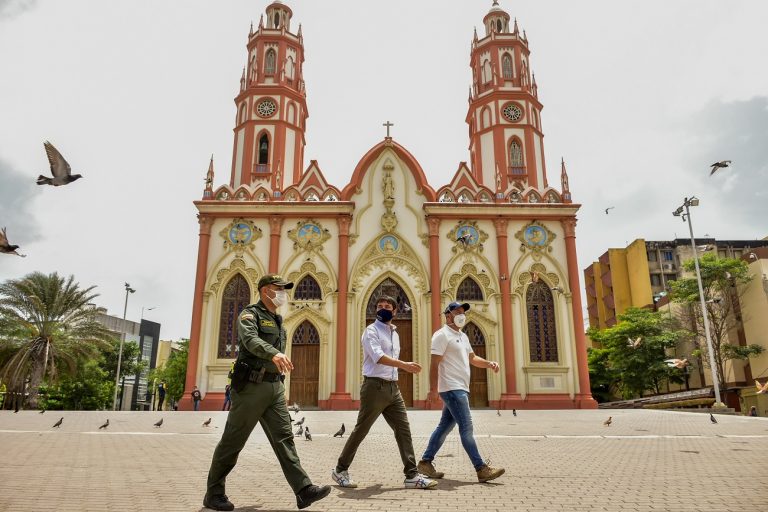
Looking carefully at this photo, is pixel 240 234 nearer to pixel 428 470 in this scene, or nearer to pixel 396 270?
pixel 396 270

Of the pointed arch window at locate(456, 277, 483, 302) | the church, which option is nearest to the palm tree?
the church

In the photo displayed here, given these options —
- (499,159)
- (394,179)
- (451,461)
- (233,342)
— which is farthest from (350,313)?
(451,461)

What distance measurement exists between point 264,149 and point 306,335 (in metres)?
10.7

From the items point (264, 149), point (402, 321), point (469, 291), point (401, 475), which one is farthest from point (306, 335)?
point (401, 475)

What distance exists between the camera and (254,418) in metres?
4.60

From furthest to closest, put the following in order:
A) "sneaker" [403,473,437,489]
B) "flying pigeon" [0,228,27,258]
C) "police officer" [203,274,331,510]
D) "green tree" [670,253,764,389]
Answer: "green tree" [670,253,764,389]
"flying pigeon" [0,228,27,258]
"sneaker" [403,473,437,489]
"police officer" [203,274,331,510]

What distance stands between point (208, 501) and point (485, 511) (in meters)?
2.19

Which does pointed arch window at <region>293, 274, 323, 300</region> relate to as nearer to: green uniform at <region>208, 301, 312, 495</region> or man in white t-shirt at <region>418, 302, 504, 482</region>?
man in white t-shirt at <region>418, 302, 504, 482</region>

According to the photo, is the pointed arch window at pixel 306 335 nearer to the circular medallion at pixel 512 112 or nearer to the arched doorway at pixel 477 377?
the arched doorway at pixel 477 377

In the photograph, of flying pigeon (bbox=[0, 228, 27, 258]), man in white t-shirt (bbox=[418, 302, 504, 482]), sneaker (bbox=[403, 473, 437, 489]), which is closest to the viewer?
sneaker (bbox=[403, 473, 437, 489])

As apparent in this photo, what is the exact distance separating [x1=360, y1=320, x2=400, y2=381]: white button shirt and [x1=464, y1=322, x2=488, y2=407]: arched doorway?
1969 cm

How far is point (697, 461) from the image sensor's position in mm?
7156

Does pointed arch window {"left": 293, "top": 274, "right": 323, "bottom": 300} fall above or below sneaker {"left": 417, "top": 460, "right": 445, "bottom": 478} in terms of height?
above

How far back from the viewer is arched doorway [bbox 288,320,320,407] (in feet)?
82.4
